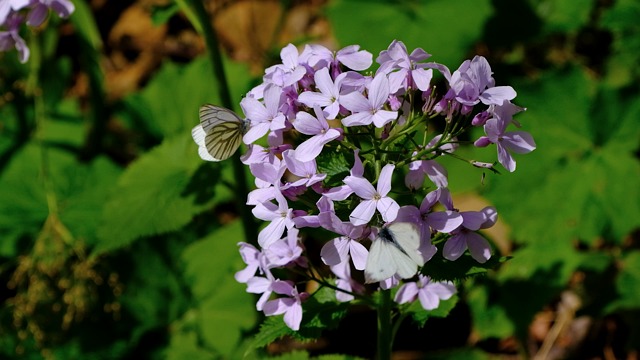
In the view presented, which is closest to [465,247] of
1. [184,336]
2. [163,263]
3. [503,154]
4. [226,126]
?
[503,154]

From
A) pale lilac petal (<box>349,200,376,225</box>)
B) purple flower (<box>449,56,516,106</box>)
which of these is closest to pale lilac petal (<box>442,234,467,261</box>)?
pale lilac petal (<box>349,200,376,225</box>)

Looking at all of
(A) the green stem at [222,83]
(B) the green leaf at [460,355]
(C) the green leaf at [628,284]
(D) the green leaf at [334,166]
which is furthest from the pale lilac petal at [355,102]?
(C) the green leaf at [628,284]

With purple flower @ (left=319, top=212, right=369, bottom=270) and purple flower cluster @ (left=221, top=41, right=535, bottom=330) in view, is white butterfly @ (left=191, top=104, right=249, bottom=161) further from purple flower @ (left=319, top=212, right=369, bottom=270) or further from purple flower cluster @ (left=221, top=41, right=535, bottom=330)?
purple flower @ (left=319, top=212, right=369, bottom=270)

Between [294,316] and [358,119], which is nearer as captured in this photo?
[358,119]

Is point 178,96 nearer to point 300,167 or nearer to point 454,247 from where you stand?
point 300,167

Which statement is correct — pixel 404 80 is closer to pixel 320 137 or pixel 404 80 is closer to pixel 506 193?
pixel 320 137

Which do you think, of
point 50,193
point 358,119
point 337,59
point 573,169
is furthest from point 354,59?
point 50,193

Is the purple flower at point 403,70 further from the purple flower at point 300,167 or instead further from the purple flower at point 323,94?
the purple flower at point 300,167
